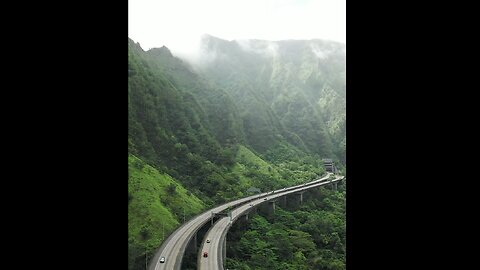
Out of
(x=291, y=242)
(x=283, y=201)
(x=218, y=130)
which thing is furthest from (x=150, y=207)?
(x=218, y=130)

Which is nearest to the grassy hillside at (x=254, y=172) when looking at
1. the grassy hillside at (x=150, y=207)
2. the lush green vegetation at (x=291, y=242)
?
the lush green vegetation at (x=291, y=242)

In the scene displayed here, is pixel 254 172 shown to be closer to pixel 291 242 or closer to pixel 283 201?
pixel 283 201

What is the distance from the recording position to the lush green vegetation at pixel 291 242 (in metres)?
16.2

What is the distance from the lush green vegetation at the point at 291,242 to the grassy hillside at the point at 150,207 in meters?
2.93

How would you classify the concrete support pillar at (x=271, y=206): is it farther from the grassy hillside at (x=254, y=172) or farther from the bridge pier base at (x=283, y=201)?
the grassy hillside at (x=254, y=172)

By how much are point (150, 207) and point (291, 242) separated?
7.10m

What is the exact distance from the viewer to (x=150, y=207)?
50.3 feet
